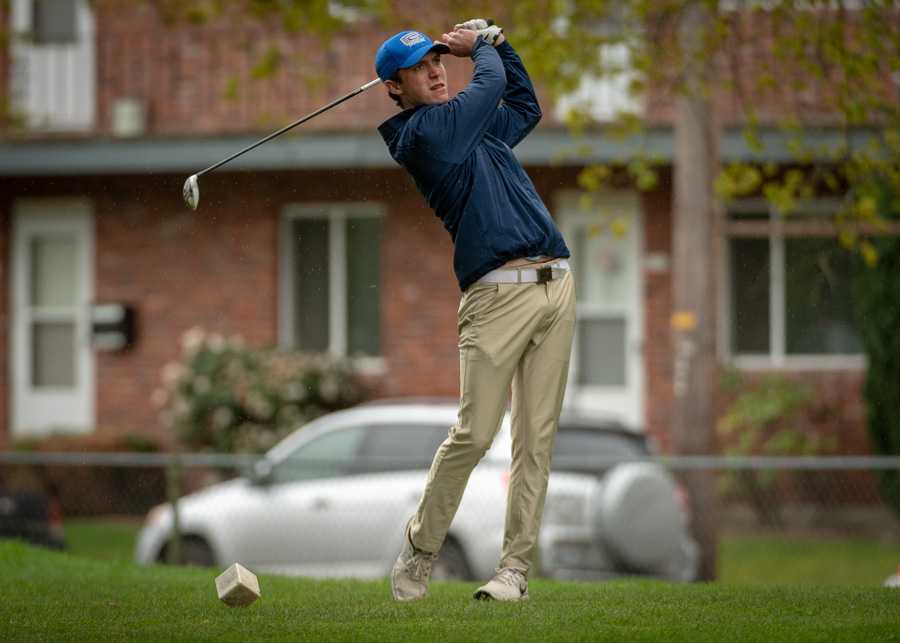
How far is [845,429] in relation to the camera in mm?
17016

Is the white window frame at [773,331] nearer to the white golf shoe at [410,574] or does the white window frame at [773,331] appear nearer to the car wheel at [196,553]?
the car wheel at [196,553]

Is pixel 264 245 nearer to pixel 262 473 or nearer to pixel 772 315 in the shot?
pixel 772 315

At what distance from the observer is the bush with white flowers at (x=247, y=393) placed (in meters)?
17.3

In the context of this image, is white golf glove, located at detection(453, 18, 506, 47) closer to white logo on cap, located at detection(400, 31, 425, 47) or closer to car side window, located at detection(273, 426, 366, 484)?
white logo on cap, located at detection(400, 31, 425, 47)

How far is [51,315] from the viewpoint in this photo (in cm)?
1977

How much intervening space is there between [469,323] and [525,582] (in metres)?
1.03

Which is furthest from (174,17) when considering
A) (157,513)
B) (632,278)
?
(632,278)

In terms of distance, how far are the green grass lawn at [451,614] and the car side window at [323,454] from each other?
13.1 ft

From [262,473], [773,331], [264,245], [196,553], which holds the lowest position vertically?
[196,553]

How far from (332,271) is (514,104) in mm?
11938

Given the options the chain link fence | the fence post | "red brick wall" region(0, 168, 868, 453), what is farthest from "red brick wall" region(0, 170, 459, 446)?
the fence post

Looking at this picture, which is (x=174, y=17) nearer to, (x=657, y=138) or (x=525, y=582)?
(x=657, y=138)

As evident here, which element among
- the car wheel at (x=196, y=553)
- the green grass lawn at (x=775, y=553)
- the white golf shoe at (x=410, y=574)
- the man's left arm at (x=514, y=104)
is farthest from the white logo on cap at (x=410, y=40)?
the green grass lawn at (x=775, y=553)

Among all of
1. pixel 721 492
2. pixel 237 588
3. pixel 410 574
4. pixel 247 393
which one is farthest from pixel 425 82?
pixel 247 393
